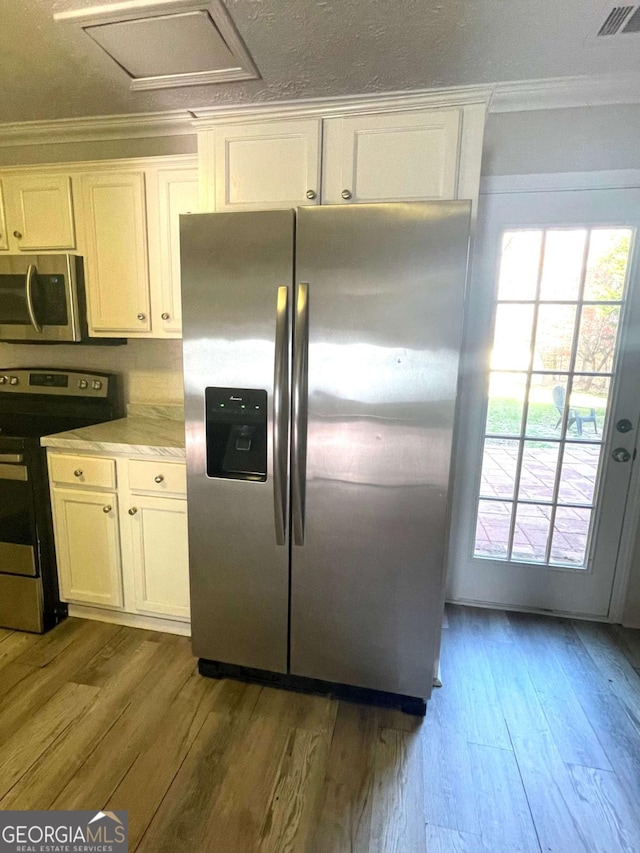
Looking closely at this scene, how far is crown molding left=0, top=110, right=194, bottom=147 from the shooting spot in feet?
7.44

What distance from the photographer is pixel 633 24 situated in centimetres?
147

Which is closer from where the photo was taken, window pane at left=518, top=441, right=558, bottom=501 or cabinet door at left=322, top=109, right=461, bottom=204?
cabinet door at left=322, top=109, right=461, bottom=204

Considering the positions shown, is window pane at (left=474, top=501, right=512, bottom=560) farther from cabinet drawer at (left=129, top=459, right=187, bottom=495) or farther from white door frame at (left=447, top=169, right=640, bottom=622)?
cabinet drawer at (left=129, top=459, right=187, bottom=495)

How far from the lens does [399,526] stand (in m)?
1.62

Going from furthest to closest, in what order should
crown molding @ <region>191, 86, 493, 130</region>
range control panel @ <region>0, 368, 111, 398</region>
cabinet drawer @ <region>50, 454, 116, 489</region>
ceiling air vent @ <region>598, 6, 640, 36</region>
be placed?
1. range control panel @ <region>0, 368, 111, 398</region>
2. cabinet drawer @ <region>50, 454, 116, 489</region>
3. crown molding @ <region>191, 86, 493, 130</region>
4. ceiling air vent @ <region>598, 6, 640, 36</region>

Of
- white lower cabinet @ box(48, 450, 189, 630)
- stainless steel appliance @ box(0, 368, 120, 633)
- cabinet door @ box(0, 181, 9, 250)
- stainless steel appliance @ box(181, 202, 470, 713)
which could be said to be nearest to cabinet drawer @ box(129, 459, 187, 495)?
white lower cabinet @ box(48, 450, 189, 630)

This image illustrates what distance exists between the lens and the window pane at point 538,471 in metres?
2.32

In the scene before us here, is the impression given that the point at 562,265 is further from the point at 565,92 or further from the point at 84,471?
the point at 84,471

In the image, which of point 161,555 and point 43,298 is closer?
point 161,555

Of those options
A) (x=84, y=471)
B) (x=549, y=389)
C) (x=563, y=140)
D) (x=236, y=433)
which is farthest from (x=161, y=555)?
(x=563, y=140)

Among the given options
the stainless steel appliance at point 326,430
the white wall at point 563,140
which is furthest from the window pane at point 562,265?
the stainless steel appliance at point 326,430

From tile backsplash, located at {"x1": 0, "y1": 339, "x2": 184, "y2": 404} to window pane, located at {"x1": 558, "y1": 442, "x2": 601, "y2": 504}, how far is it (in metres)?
2.09

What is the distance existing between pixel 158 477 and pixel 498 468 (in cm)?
170

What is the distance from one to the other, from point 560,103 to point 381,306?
1.38 meters
